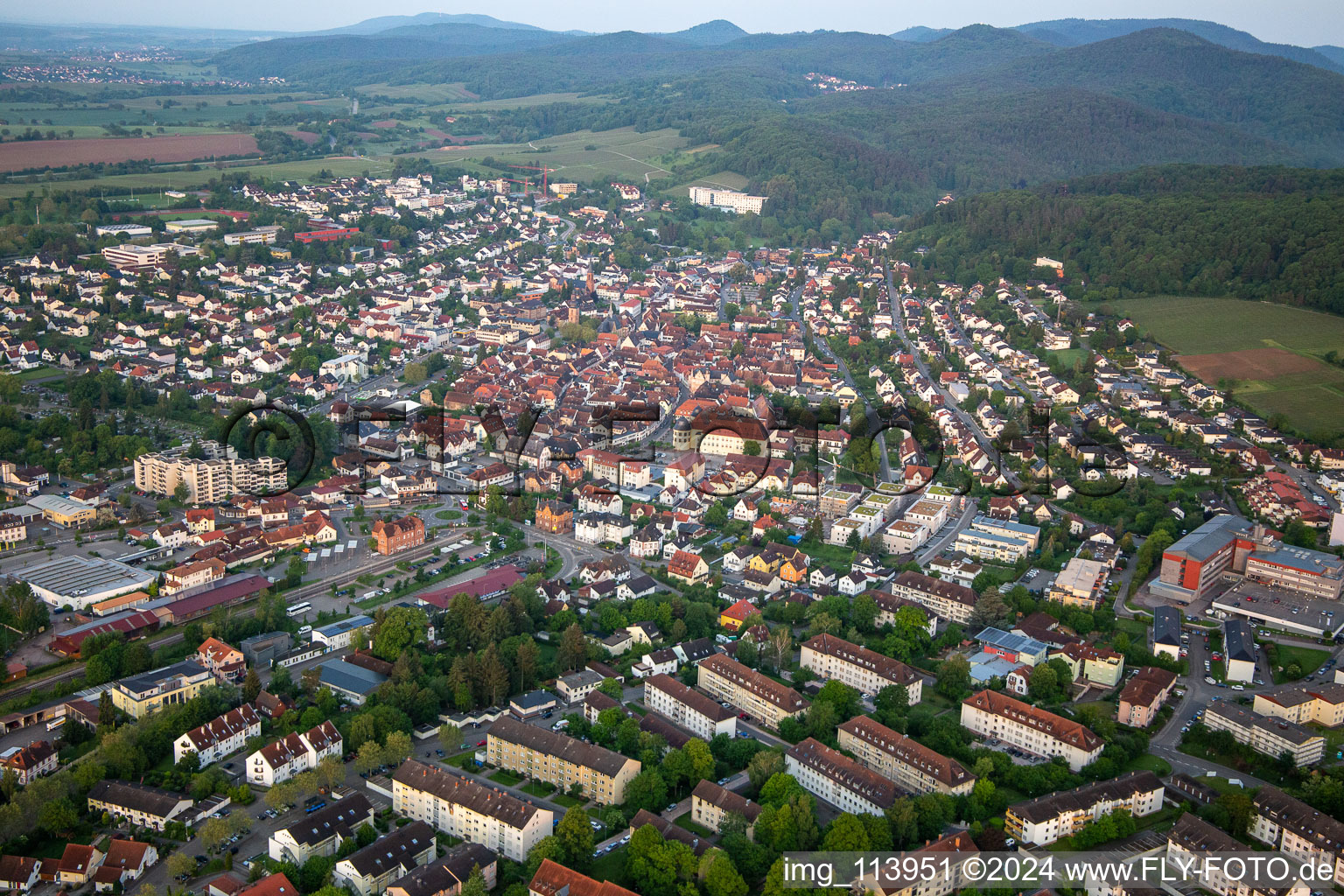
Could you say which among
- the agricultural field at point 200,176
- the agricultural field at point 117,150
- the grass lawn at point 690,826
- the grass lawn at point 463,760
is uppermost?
the agricultural field at point 117,150

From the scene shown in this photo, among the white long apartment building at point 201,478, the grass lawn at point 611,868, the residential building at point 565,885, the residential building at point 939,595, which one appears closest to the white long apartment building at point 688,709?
the grass lawn at point 611,868

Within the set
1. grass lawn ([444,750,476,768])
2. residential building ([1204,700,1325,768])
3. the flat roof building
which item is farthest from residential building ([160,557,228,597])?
residential building ([1204,700,1325,768])

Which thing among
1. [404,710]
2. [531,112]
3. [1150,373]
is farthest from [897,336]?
[531,112]

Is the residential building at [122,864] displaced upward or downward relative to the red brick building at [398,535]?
downward

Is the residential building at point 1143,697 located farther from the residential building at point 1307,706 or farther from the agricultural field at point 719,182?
the agricultural field at point 719,182

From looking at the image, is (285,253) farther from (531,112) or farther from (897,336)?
(531,112)

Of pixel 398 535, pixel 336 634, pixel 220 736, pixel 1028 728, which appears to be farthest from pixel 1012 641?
pixel 220 736

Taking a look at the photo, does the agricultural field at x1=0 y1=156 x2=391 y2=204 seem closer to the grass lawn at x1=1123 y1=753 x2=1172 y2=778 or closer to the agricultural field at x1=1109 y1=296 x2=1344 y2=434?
the agricultural field at x1=1109 y1=296 x2=1344 y2=434
